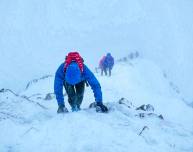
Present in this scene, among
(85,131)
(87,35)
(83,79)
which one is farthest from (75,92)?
(87,35)

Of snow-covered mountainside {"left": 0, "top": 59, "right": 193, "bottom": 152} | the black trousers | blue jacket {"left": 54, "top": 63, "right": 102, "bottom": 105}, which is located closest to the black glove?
snow-covered mountainside {"left": 0, "top": 59, "right": 193, "bottom": 152}

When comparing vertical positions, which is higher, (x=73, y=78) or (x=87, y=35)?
(x=87, y=35)

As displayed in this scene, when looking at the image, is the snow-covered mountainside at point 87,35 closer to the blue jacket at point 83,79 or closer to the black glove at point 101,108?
the blue jacket at point 83,79

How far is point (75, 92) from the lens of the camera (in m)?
9.13

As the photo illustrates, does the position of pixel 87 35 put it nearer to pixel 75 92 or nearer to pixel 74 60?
pixel 75 92

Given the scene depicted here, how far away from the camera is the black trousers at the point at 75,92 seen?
29.2ft

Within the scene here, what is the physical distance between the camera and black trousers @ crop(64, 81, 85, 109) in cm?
889

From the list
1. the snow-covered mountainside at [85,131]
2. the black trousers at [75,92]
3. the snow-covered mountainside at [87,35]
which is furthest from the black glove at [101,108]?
the snow-covered mountainside at [87,35]

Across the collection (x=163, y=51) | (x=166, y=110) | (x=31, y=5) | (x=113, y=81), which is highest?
(x=31, y=5)

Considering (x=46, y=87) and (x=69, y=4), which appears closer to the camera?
(x=46, y=87)

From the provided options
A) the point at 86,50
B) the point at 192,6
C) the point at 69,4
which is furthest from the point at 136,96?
the point at 192,6

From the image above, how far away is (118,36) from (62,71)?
58164mm

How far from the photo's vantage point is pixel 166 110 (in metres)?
19.9

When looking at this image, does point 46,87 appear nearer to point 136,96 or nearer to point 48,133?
point 136,96
